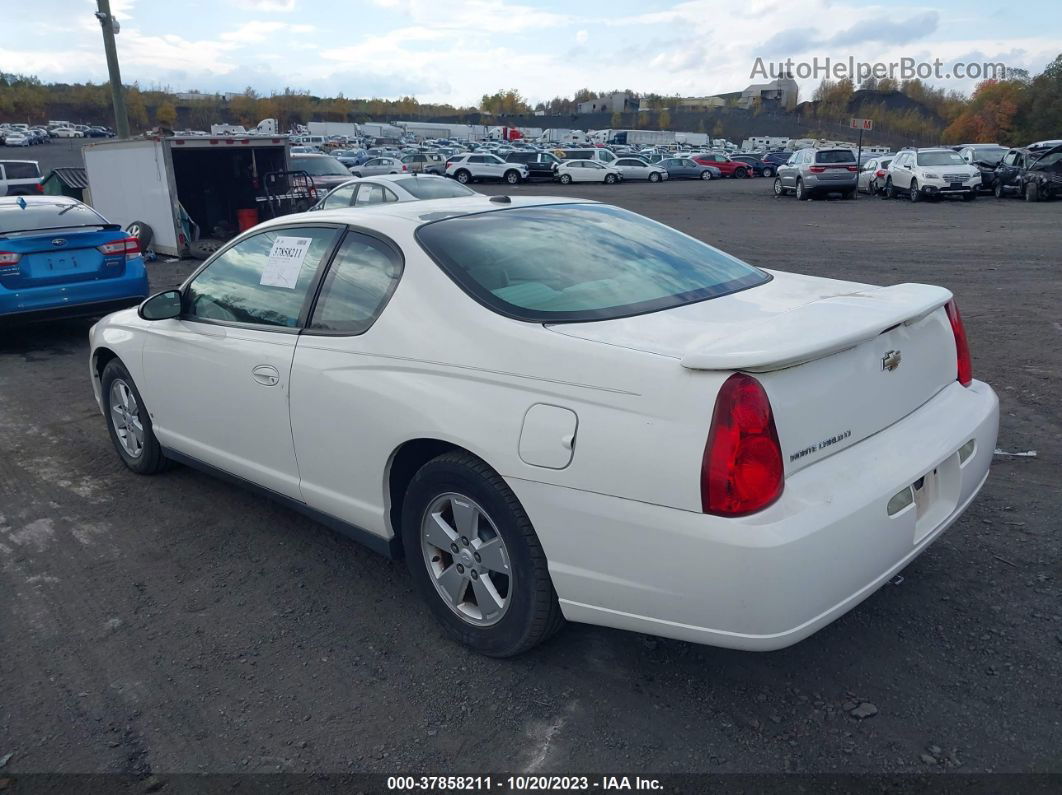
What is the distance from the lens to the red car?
47719 millimetres

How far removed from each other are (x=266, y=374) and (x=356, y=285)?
0.61m

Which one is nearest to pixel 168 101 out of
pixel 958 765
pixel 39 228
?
pixel 39 228

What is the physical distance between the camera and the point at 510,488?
2889 millimetres

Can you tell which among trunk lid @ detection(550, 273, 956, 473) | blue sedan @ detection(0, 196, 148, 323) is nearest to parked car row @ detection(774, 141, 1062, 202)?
blue sedan @ detection(0, 196, 148, 323)

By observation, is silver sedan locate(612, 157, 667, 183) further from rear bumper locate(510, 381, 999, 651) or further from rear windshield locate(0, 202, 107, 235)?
rear bumper locate(510, 381, 999, 651)

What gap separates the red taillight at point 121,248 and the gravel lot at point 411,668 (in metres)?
4.56

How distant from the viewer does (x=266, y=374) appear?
3797 millimetres

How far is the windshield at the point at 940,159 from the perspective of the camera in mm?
26237

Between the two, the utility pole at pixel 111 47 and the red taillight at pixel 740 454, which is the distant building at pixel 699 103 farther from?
the red taillight at pixel 740 454

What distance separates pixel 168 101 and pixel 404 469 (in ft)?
452

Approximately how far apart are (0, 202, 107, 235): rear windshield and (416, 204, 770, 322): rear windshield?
6670 millimetres

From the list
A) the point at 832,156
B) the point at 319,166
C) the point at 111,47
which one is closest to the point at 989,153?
the point at 832,156

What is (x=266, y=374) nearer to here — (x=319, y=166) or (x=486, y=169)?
(x=319, y=166)

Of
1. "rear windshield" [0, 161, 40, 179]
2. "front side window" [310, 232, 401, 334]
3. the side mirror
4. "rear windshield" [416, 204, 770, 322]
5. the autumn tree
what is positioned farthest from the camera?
the autumn tree
